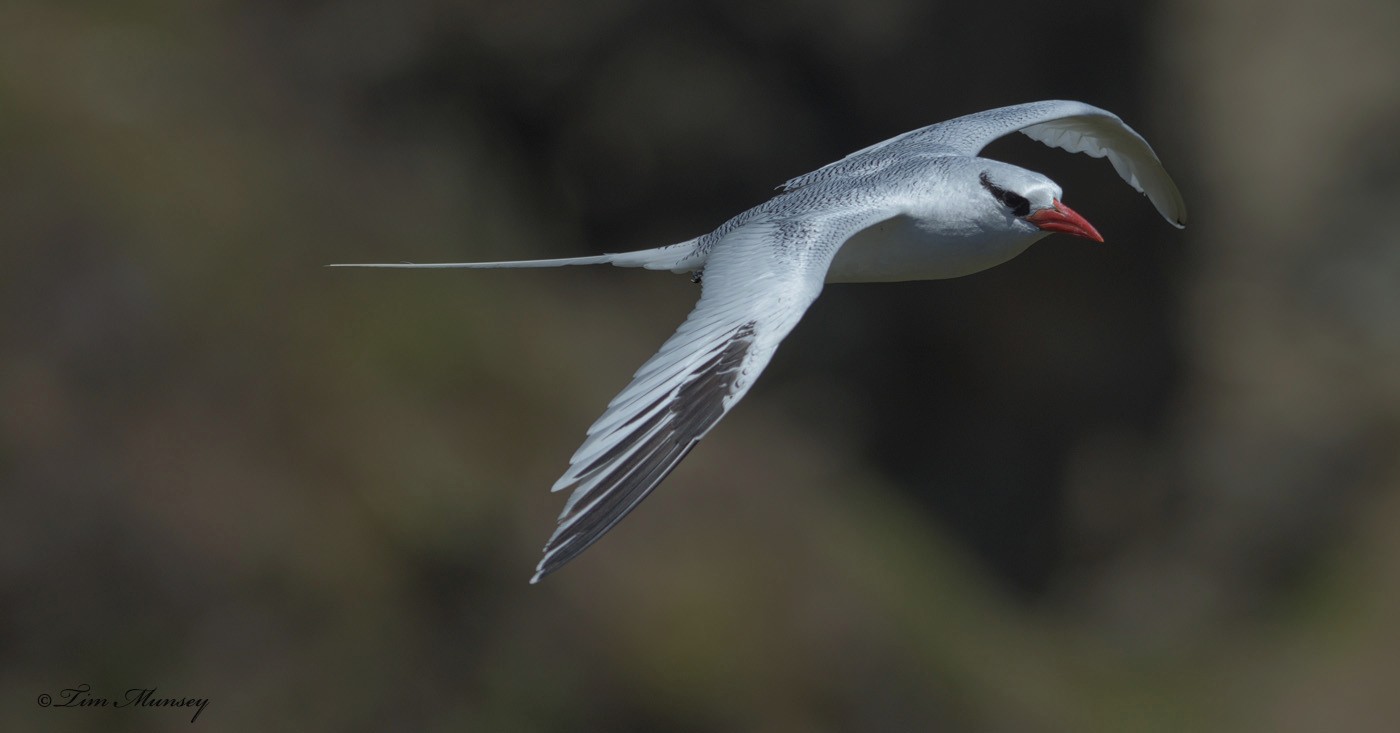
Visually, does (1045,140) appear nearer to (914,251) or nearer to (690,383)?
(914,251)

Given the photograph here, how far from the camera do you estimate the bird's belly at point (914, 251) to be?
5477mm

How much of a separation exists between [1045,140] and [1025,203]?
6.76 feet

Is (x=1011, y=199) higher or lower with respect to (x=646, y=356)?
higher

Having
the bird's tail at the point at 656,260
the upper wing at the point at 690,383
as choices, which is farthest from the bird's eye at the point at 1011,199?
the bird's tail at the point at 656,260

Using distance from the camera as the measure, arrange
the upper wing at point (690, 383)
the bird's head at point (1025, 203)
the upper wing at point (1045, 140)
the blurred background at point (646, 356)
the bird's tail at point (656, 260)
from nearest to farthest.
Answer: the upper wing at point (690, 383), the bird's head at point (1025, 203), the bird's tail at point (656, 260), the upper wing at point (1045, 140), the blurred background at point (646, 356)

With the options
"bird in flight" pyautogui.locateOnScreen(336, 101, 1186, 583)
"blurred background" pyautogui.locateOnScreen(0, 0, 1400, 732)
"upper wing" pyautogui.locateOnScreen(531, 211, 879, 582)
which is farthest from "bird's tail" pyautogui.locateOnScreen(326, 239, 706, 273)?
"blurred background" pyautogui.locateOnScreen(0, 0, 1400, 732)

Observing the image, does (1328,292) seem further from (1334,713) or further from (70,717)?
(70,717)

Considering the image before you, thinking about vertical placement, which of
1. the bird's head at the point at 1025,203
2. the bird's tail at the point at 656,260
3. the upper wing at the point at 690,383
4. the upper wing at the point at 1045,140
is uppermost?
the upper wing at the point at 1045,140

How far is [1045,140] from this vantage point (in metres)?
7.35

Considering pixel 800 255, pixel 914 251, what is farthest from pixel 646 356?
pixel 800 255

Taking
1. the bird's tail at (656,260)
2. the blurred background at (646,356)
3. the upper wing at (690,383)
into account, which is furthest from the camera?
the blurred background at (646,356)

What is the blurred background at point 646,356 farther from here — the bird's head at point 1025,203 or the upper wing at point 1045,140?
the bird's head at point 1025,203

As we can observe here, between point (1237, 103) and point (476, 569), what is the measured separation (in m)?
8.05

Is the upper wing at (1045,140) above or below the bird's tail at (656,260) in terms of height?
above
